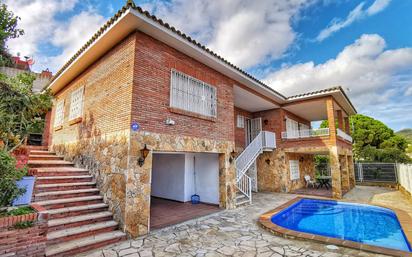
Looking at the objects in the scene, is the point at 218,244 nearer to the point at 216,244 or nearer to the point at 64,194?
the point at 216,244

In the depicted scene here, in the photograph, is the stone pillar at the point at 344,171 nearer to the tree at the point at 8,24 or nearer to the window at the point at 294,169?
the window at the point at 294,169

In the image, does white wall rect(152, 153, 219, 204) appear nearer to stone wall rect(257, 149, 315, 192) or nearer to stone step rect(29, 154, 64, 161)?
stone step rect(29, 154, 64, 161)

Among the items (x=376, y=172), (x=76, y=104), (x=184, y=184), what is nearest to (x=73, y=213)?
(x=184, y=184)

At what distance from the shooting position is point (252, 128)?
15.2 metres

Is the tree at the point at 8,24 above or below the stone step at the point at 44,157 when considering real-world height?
above

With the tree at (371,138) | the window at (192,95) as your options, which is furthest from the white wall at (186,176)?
the tree at (371,138)

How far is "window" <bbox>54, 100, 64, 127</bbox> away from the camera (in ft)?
34.4

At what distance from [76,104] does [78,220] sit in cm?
592

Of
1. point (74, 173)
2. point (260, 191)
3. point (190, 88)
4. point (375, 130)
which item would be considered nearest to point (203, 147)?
point (190, 88)

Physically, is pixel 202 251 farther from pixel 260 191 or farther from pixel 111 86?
pixel 260 191

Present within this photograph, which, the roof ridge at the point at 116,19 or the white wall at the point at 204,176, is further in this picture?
the white wall at the point at 204,176

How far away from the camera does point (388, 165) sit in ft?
55.1

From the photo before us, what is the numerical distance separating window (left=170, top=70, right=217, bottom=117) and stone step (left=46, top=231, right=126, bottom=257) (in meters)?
4.11

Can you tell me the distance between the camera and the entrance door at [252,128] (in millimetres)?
15008
